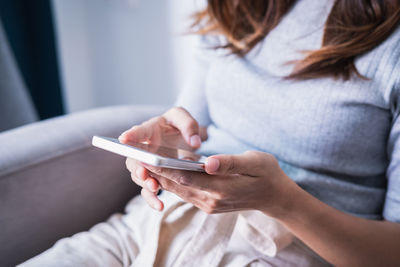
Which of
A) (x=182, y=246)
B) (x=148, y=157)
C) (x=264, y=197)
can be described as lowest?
(x=182, y=246)

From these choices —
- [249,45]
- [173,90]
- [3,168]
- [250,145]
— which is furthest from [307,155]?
[173,90]

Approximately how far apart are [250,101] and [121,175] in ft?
1.09

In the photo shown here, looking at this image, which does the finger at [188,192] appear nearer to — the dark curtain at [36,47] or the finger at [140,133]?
the finger at [140,133]

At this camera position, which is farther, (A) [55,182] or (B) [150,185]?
(A) [55,182]

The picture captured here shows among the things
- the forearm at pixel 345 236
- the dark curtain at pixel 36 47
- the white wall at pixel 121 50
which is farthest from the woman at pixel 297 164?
the dark curtain at pixel 36 47

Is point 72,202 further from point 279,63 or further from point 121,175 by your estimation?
point 279,63

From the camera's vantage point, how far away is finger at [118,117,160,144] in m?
0.36

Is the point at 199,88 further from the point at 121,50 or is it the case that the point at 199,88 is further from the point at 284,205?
the point at 121,50

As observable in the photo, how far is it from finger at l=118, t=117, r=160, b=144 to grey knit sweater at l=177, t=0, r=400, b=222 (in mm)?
189

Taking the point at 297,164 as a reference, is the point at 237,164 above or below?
above

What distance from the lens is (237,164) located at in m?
0.33

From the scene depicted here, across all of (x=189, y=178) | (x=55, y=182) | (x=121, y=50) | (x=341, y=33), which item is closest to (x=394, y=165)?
(x=341, y=33)

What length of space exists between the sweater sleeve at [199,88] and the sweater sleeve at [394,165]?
362 mm

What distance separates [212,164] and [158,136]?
0.56ft
